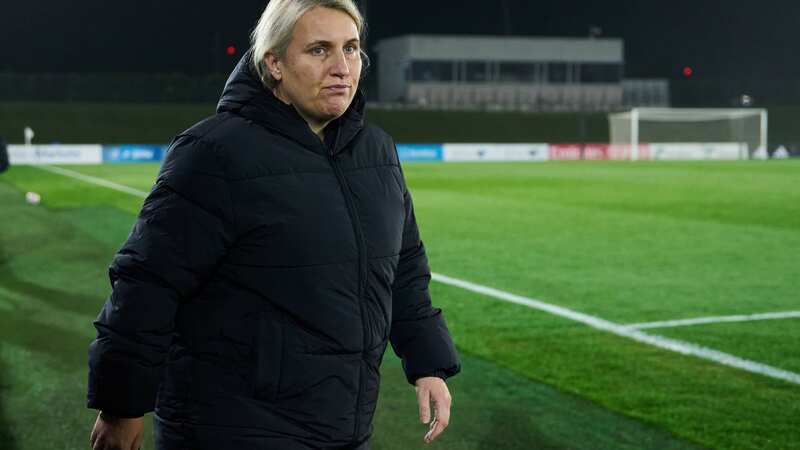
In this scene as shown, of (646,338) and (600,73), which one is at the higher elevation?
(600,73)

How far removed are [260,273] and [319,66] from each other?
17.8 inches

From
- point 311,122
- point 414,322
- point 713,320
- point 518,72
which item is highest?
point 518,72

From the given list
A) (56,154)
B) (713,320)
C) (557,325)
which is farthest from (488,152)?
(557,325)

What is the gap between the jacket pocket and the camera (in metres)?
2.19

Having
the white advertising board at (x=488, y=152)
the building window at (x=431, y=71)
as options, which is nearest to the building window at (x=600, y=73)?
the building window at (x=431, y=71)

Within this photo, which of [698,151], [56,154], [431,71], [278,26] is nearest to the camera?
[278,26]

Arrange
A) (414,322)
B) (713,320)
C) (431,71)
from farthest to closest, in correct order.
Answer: (431,71) < (713,320) < (414,322)

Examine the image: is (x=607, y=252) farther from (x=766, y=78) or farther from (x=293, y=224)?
(x=766, y=78)

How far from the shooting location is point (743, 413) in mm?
4945

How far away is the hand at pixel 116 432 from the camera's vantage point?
2176 mm

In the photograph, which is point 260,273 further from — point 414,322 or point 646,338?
point 646,338

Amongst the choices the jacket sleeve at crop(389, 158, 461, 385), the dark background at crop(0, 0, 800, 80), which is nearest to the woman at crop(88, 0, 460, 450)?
the jacket sleeve at crop(389, 158, 461, 385)

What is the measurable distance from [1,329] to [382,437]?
3.60m

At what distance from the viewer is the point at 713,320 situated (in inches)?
291
